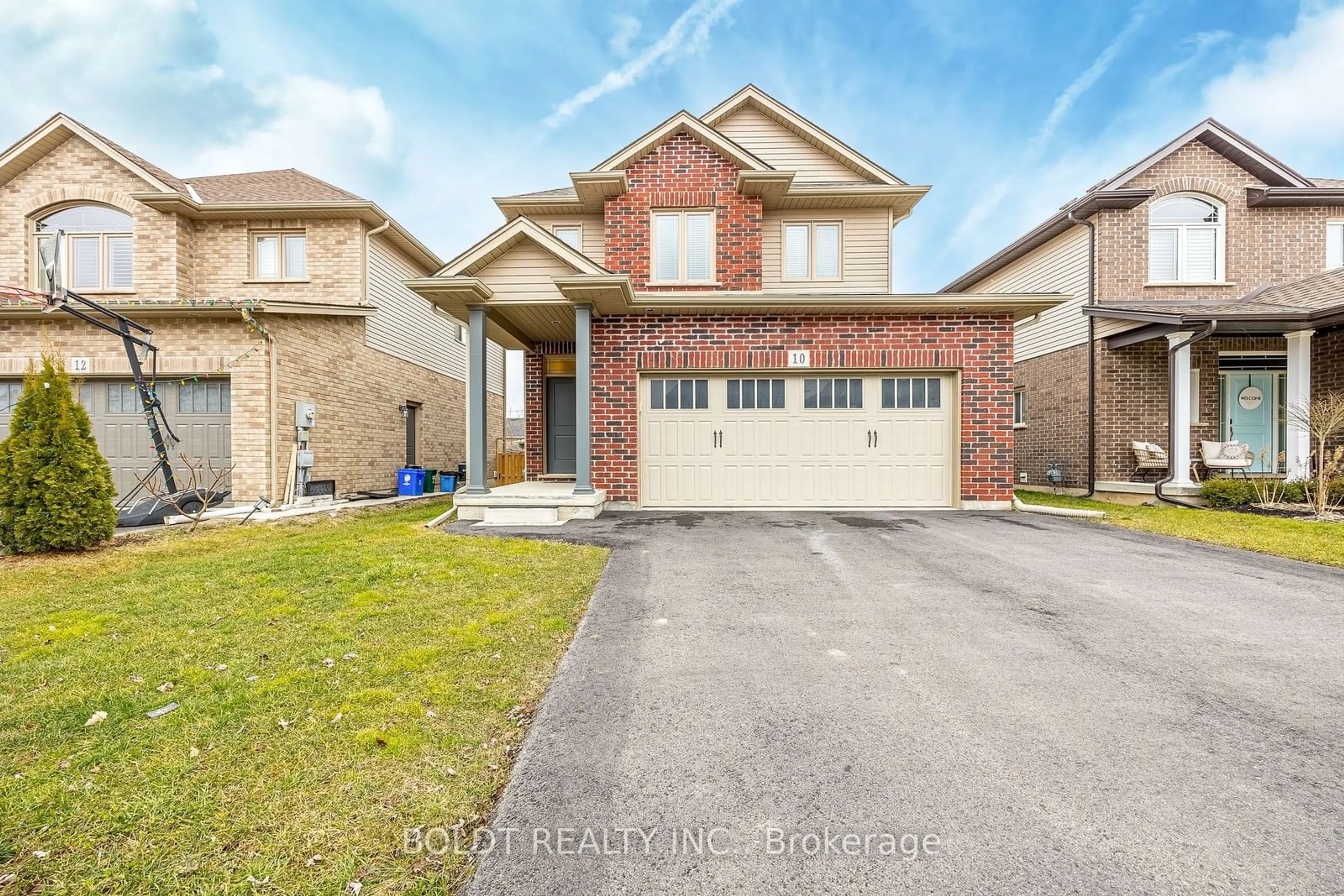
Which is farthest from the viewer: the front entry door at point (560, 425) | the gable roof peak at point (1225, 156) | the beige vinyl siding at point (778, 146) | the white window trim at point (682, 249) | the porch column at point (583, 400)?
the beige vinyl siding at point (778, 146)

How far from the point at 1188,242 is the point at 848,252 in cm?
760

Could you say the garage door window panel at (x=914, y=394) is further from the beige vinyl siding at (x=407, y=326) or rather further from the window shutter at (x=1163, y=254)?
the beige vinyl siding at (x=407, y=326)

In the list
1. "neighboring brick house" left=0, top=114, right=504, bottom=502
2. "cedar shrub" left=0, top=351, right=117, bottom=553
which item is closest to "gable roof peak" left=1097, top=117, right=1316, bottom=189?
"neighboring brick house" left=0, top=114, right=504, bottom=502

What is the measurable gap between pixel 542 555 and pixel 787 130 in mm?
10917

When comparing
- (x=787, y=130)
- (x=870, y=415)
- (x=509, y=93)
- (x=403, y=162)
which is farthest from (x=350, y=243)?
(x=403, y=162)

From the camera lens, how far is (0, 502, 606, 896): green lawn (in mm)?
1687

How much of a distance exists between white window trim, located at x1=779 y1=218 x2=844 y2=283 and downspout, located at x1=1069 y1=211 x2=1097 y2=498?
5.10m

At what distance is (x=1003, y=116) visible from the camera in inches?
1275

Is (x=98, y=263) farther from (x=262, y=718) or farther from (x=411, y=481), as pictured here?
(x=262, y=718)

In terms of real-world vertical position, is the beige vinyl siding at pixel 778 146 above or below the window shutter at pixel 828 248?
above

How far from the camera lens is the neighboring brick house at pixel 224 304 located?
10.3 meters

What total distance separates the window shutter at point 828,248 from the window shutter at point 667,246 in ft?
9.37

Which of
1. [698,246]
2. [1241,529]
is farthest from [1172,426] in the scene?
[698,246]

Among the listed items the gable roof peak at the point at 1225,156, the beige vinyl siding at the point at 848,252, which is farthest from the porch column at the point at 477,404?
the gable roof peak at the point at 1225,156
